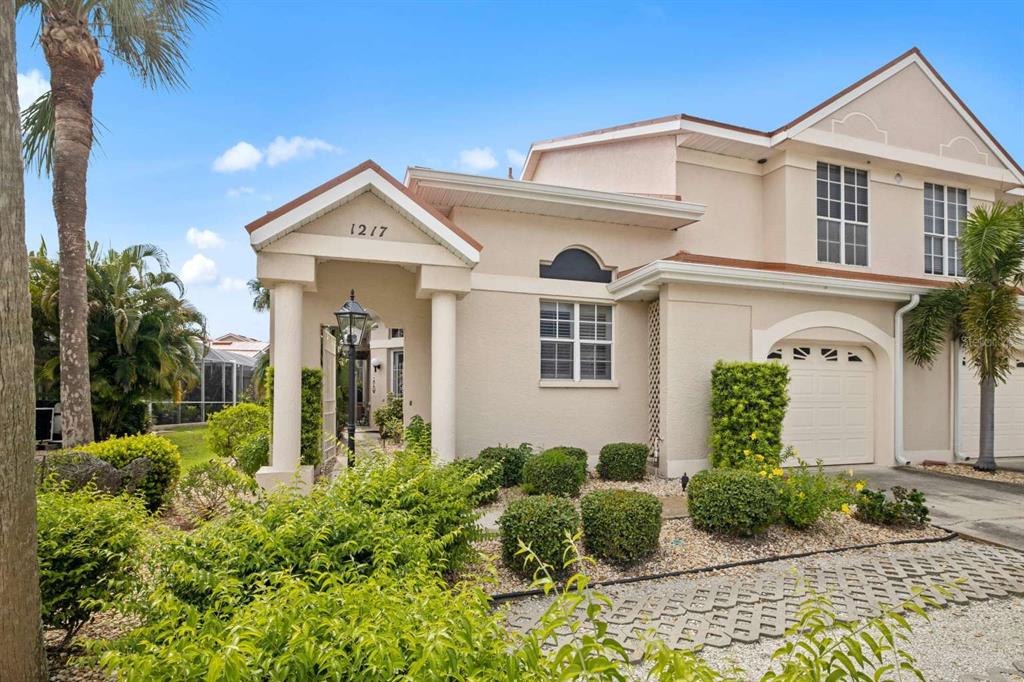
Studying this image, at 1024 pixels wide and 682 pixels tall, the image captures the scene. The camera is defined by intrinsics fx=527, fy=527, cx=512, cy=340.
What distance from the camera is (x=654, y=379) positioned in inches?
460

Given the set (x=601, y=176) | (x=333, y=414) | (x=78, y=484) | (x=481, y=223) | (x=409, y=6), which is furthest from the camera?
(x=601, y=176)

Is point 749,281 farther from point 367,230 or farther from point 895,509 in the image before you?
point 367,230

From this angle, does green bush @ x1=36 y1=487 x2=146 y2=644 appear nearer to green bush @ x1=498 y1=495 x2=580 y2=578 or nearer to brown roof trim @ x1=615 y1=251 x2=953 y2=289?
green bush @ x1=498 y1=495 x2=580 y2=578

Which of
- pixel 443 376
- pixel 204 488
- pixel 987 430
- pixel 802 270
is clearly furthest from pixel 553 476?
pixel 987 430

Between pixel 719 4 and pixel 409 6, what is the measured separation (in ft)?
21.5

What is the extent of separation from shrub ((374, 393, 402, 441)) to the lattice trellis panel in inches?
306

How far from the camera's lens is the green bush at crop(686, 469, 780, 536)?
6.53m

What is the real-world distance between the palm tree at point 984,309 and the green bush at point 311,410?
42.5ft

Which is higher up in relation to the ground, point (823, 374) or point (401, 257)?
point (401, 257)

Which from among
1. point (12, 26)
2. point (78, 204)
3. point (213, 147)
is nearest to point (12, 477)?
point (12, 26)

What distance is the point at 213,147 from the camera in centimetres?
1257

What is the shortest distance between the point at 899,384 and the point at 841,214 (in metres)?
4.56

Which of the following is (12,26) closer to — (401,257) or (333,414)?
(401,257)

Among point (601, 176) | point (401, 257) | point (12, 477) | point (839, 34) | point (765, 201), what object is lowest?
point (12, 477)
